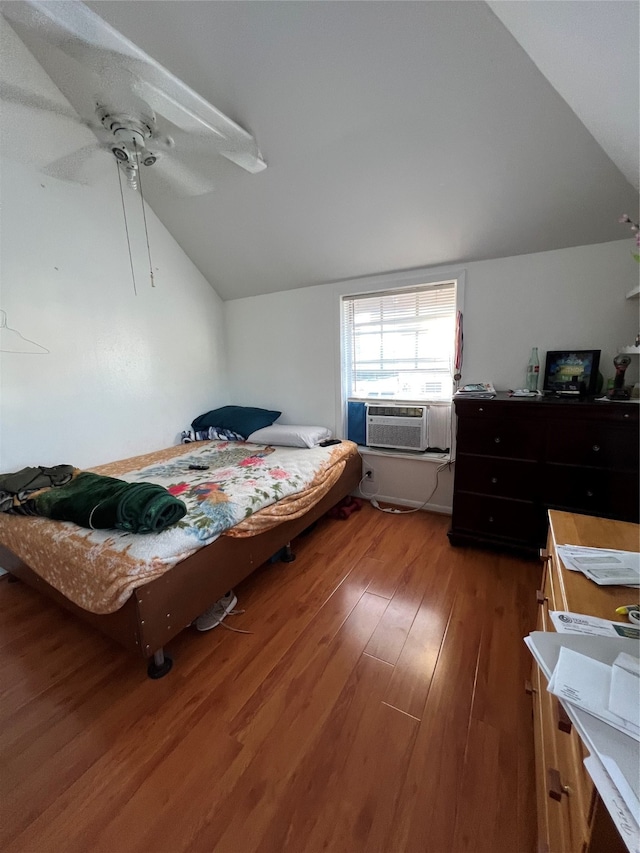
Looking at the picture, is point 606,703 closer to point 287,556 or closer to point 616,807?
Result: point 616,807

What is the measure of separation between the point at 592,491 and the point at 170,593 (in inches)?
89.0

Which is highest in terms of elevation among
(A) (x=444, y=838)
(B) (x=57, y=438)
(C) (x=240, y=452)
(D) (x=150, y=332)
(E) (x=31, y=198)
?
(E) (x=31, y=198)

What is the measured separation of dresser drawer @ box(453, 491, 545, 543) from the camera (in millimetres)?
2082

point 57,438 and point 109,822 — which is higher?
point 57,438

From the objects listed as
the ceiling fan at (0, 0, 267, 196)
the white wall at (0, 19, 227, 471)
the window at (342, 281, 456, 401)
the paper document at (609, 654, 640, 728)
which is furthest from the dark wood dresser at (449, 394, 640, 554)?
the white wall at (0, 19, 227, 471)

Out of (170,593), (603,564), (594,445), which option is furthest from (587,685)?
(594,445)

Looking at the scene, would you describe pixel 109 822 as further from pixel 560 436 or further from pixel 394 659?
pixel 560 436

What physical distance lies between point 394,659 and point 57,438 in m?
2.54

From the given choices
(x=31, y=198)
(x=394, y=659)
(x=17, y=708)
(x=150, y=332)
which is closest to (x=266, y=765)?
(x=394, y=659)

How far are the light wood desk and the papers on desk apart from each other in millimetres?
21

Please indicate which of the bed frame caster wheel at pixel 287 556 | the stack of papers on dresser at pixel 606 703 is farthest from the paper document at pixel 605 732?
the bed frame caster wheel at pixel 287 556

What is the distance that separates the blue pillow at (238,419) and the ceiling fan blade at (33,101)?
222 cm

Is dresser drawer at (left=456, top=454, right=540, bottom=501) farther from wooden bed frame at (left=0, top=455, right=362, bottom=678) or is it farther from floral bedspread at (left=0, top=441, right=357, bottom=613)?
wooden bed frame at (left=0, top=455, right=362, bottom=678)

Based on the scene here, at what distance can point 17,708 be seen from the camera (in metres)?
1.32
